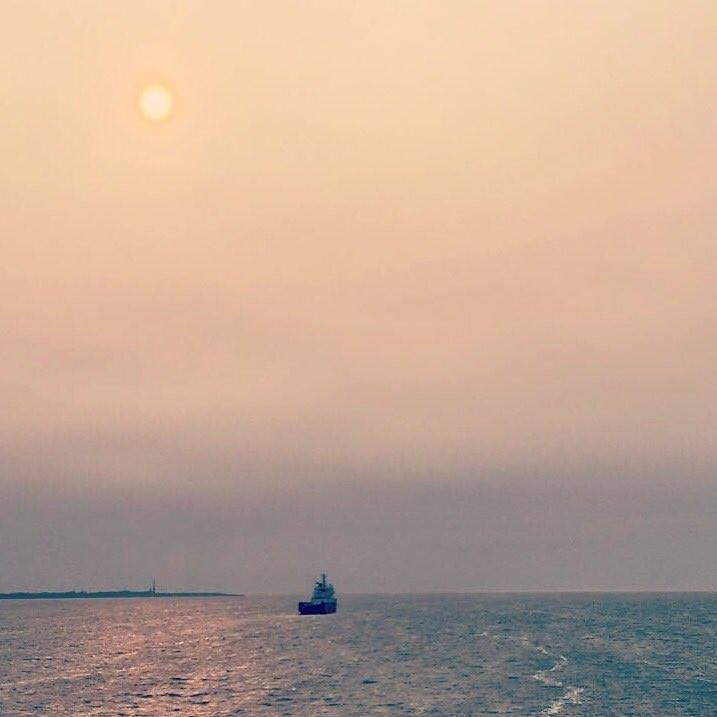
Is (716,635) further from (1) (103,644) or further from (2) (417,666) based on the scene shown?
(1) (103,644)

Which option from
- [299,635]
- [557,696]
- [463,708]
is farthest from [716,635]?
[463,708]

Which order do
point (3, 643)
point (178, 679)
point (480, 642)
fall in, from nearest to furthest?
point (178, 679) < point (480, 642) < point (3, 643)

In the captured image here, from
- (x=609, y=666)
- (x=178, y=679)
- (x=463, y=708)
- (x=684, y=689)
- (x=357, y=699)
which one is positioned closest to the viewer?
(x=463, y=708)

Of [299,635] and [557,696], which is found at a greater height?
[299,635]

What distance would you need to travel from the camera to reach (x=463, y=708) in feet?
303

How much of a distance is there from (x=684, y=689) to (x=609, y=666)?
21.9 metres

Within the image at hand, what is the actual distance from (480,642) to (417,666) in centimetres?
4656

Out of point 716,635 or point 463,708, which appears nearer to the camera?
point 463,708

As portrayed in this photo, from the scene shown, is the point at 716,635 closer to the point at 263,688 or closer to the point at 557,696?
the point at 557,696

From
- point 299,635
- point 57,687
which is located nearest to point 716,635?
point 299,635

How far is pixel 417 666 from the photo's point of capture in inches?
5157

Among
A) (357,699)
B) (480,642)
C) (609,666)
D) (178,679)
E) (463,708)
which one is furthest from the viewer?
(480,642)

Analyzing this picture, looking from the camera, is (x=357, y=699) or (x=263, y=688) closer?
(x=357, y=699)

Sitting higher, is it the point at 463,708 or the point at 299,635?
the point at 299,635
